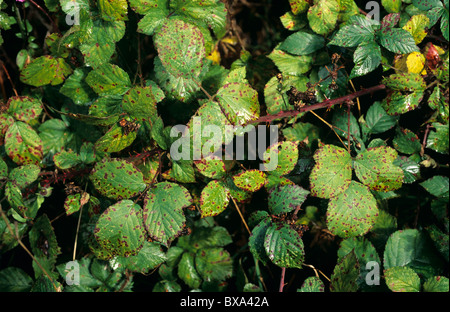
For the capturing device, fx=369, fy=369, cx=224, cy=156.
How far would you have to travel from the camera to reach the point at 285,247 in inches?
47.1

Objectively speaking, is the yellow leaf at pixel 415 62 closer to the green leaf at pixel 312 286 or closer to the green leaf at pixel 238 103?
the green leaf at pixel 238 103

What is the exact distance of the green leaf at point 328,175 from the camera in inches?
47.9

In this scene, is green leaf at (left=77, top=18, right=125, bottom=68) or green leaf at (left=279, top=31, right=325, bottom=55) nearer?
green leaf at (left=77, top=18, right=125, bottom=68)

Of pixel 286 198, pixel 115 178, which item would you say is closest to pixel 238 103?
pixel 286 198

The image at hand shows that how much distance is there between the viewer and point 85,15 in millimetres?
1261

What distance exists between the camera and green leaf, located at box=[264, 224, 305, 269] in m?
1.19

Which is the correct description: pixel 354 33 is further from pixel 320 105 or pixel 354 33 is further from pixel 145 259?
pixel 145 259

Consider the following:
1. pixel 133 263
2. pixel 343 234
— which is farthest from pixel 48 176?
pixel 343 234

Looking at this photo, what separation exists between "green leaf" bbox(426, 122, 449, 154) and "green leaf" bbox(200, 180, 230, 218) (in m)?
0.81

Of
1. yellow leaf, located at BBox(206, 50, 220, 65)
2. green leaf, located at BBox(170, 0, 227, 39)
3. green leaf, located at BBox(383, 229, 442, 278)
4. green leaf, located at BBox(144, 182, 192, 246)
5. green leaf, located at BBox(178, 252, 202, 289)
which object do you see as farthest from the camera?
yellow leaf, located at BBox(206, 50, 220, 65)

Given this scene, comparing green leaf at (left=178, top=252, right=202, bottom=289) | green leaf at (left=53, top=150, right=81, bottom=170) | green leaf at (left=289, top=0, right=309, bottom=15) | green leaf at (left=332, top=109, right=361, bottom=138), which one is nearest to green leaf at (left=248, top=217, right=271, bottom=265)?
green leaf at (left=178, top=252, right=202, bottom=289)

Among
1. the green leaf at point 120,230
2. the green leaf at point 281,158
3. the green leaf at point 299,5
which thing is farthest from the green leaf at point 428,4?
the green leaf at point 120,230

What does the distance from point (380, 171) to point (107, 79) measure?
99 centimetres

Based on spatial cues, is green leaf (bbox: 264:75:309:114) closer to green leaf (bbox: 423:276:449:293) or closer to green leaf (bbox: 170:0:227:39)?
green leaf (bbox: 170:0:227:39)
